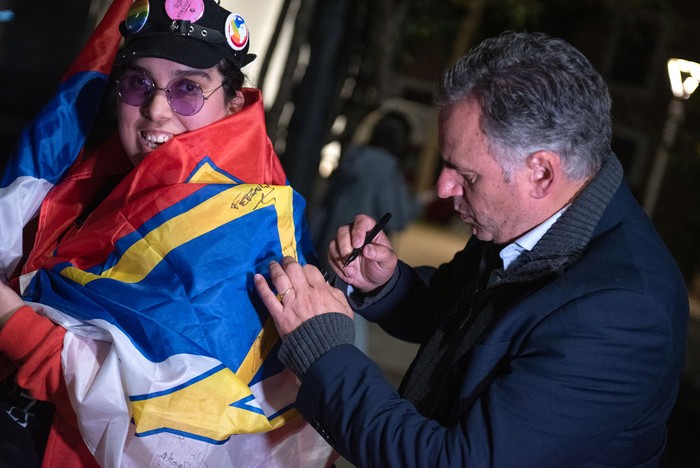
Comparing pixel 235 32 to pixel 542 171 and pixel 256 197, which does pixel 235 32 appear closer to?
pixel 256 197

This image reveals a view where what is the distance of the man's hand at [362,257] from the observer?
2.09 meters

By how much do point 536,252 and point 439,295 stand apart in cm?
62

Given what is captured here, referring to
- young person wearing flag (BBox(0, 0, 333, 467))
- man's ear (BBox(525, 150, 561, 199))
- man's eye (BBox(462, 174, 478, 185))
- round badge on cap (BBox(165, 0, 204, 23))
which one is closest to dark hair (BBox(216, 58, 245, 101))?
young person wearing flag (BBox(0, 0, 333, 467))

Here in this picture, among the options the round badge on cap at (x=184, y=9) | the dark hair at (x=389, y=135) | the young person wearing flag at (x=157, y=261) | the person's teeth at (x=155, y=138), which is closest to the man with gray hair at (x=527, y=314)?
the young person wearing flag at (x=157, y=261)

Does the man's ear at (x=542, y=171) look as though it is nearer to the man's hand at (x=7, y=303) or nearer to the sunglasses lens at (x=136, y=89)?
the sunglasses lens at (x=136, y=89)

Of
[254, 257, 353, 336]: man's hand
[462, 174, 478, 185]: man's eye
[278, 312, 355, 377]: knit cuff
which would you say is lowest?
[278, 312, 355, 377]: knit cuff

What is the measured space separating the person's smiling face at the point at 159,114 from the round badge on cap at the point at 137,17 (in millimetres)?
91

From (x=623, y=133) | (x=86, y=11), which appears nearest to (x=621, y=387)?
(x=86, y=11)

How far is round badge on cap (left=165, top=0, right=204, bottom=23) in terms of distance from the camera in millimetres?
1896

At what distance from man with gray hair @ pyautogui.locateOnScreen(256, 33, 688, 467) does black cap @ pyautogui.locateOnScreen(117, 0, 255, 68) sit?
534 millimetres

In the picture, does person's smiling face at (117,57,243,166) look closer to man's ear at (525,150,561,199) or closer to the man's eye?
the man's eye

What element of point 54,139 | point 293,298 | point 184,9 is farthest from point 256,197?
point 54,139

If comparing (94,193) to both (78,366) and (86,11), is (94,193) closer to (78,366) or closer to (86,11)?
(78,366)

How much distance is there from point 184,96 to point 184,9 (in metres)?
0.21
